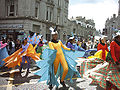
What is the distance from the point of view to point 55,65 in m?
4.92

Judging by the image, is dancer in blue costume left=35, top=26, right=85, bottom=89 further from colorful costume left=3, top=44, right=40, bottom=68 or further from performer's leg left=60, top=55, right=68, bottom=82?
colorful costume left=3, top=44, right=40, bottom=68

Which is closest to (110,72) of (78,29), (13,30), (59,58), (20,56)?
(59,58)

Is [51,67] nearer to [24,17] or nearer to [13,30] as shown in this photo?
[24,17]

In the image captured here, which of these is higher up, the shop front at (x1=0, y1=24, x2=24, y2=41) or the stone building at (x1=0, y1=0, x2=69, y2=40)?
the stone building at (x1=0, y1=0, x2=69, y2=40)

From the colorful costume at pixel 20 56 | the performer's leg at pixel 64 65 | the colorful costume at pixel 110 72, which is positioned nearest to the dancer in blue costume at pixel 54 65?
the performer's leg at pixel 64 65

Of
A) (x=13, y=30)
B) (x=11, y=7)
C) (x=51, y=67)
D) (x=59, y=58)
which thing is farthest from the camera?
(x=11, y=7)

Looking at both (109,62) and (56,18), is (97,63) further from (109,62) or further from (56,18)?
(56,18)

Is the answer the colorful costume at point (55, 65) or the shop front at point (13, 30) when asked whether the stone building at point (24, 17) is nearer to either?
the shop front at point (13, 30)

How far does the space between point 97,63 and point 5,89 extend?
10.5ft

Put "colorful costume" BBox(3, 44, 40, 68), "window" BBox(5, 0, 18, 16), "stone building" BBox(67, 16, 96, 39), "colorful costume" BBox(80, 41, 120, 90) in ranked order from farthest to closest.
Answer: "stone building" BBox(67, 16, 96, 39) → "window" BBox(5, 0, 18, 16) → "colorful costume" BBox(3, 44, 40, 68) → "colorful costume" BBox(80, 41, 120, 90)

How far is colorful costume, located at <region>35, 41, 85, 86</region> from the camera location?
486 centimetres

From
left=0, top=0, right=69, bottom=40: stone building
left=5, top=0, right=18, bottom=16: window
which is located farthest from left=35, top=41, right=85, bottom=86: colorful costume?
left=5, top=0, right=18, bottom=16: window

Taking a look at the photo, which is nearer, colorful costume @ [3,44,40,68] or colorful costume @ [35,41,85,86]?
colorful costume @ [35,41,85,86]

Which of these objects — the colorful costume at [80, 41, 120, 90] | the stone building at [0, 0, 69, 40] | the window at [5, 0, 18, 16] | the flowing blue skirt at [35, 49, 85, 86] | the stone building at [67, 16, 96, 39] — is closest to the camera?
the colorful costume at [80, 41, 120, 90]
